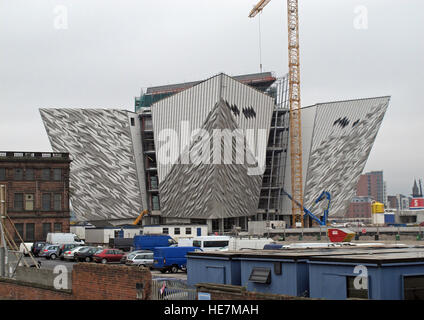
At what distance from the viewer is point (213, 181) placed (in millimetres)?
96938

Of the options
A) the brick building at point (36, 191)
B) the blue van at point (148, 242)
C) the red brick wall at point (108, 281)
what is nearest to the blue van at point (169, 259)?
the blue van at point (148, 242)

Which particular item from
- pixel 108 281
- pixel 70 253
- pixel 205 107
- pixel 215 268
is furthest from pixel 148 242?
pixel 215 268

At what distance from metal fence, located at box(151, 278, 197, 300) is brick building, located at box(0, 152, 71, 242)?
64841 millimetres

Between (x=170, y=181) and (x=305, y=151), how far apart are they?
27095 millimetres

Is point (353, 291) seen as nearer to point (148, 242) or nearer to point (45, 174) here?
point (148, 242)

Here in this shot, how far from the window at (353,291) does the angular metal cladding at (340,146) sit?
3704 inches

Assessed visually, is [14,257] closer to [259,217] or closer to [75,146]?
[75,146]

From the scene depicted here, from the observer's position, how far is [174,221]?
109875mm

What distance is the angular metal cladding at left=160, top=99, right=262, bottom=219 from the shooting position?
9650 centimetres

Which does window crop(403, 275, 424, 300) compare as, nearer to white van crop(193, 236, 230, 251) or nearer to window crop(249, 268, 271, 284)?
window crop(249, 268, 271, 284)

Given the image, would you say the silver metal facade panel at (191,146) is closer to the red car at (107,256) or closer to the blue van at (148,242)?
the blue van at (148,242)

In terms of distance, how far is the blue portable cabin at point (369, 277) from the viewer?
16.2 m
